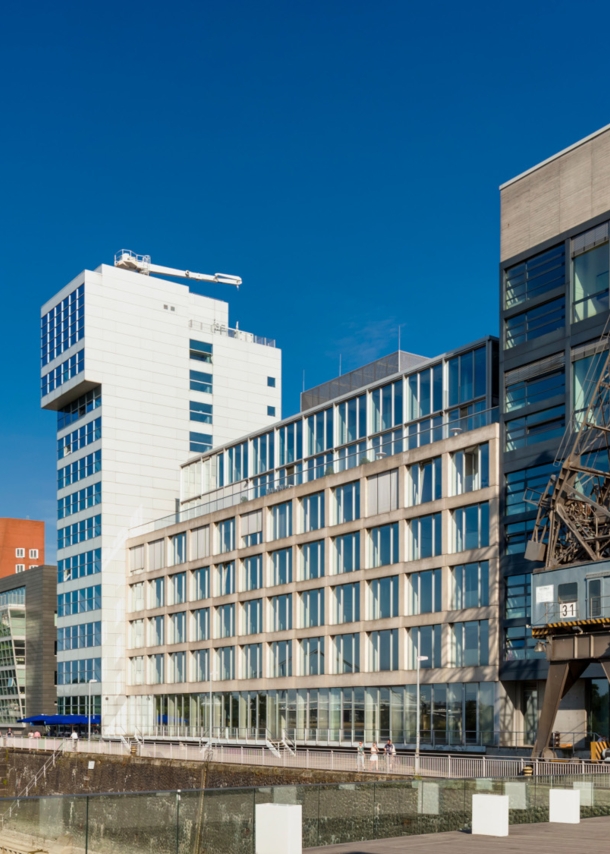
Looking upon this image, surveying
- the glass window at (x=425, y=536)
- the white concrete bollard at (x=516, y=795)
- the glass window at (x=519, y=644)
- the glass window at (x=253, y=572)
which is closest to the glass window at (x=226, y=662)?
the glass window at (x=253, y=572)

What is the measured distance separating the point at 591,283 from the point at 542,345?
4304mm

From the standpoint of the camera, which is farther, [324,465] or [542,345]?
[324,465]

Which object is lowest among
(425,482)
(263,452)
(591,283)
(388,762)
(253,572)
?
(388,762)

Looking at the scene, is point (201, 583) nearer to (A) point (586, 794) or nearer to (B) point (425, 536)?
(B) point (425, 536)

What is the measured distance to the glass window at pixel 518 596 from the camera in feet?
198

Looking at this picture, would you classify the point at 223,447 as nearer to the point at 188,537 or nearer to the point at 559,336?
the point at 188,537

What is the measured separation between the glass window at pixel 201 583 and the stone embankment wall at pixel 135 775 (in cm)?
1697

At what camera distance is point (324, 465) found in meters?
80.2

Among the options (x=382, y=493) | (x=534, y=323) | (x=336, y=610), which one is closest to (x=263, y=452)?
(x=336, y=610)

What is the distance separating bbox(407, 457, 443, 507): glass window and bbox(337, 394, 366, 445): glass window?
1092cm

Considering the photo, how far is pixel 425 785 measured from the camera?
2547cm

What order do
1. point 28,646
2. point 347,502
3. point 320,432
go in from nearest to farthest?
point 347,502 < point 320,432 < point 28,646

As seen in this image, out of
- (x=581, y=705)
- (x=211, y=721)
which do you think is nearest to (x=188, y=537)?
(x=211, y=721)

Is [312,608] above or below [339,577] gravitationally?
below
